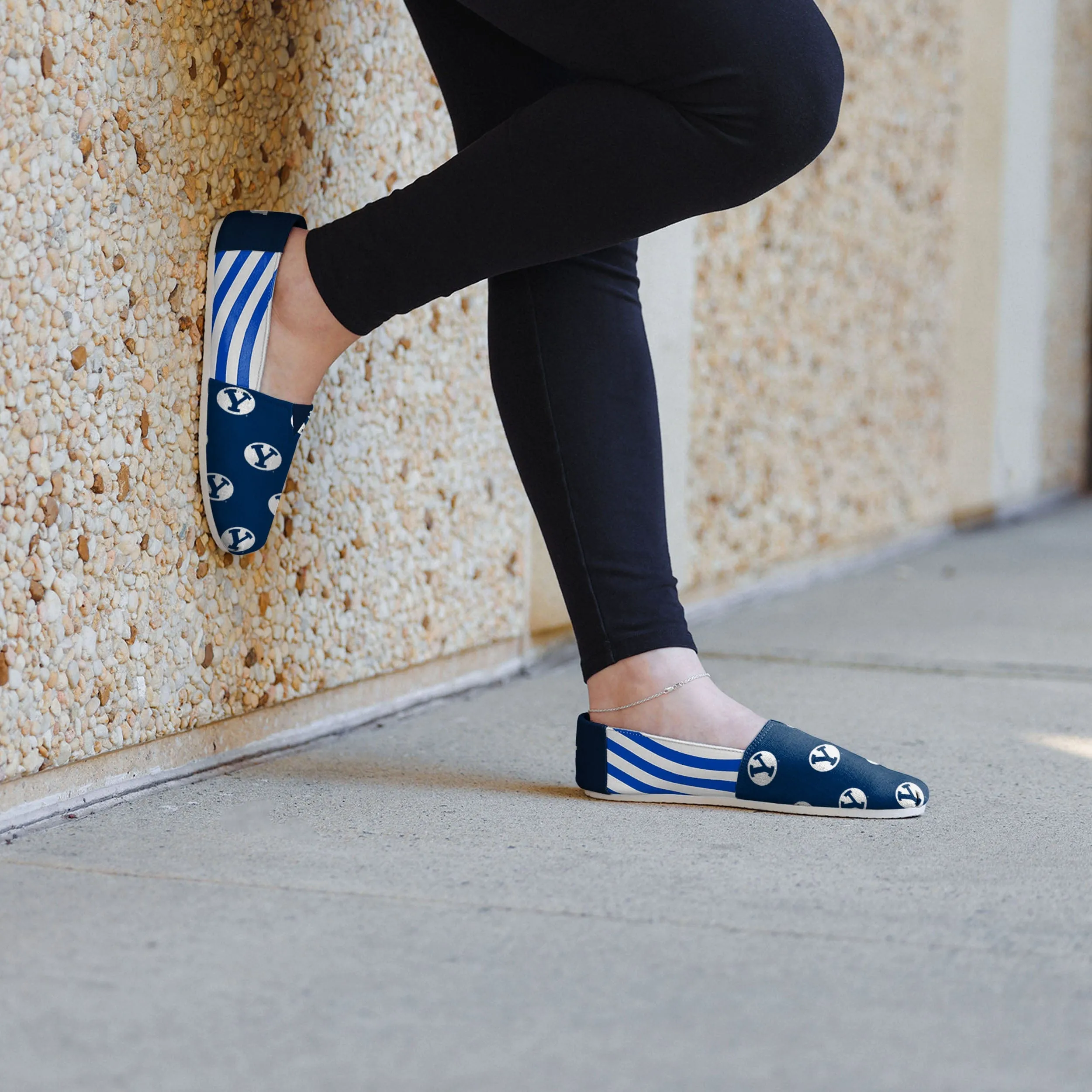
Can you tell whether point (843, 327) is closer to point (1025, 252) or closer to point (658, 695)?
point (1025, 252)

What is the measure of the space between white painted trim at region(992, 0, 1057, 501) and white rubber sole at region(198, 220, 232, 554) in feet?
9.13

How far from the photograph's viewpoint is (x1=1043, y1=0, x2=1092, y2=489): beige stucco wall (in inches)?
168

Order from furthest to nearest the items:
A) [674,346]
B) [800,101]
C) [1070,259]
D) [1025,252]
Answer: [1070,259], [1025,252], [674,346], [800,101]

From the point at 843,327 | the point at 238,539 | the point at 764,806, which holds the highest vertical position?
the point at 843,327

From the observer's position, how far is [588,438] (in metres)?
1.21

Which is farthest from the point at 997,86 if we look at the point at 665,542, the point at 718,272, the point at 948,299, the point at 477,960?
the point at 477,960

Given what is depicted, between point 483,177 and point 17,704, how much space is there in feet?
1.70

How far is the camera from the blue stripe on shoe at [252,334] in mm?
1249

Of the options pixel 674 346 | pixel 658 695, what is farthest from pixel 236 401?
pixel 674 346

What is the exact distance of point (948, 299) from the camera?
131 inches

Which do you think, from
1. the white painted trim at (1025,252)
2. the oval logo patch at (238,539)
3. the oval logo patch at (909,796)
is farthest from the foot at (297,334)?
the white painted trim at (1025,252)

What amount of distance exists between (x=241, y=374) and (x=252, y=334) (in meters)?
0.03

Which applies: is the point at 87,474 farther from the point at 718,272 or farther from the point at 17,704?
the point at 718,272

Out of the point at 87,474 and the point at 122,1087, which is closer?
the point at 122,1087
